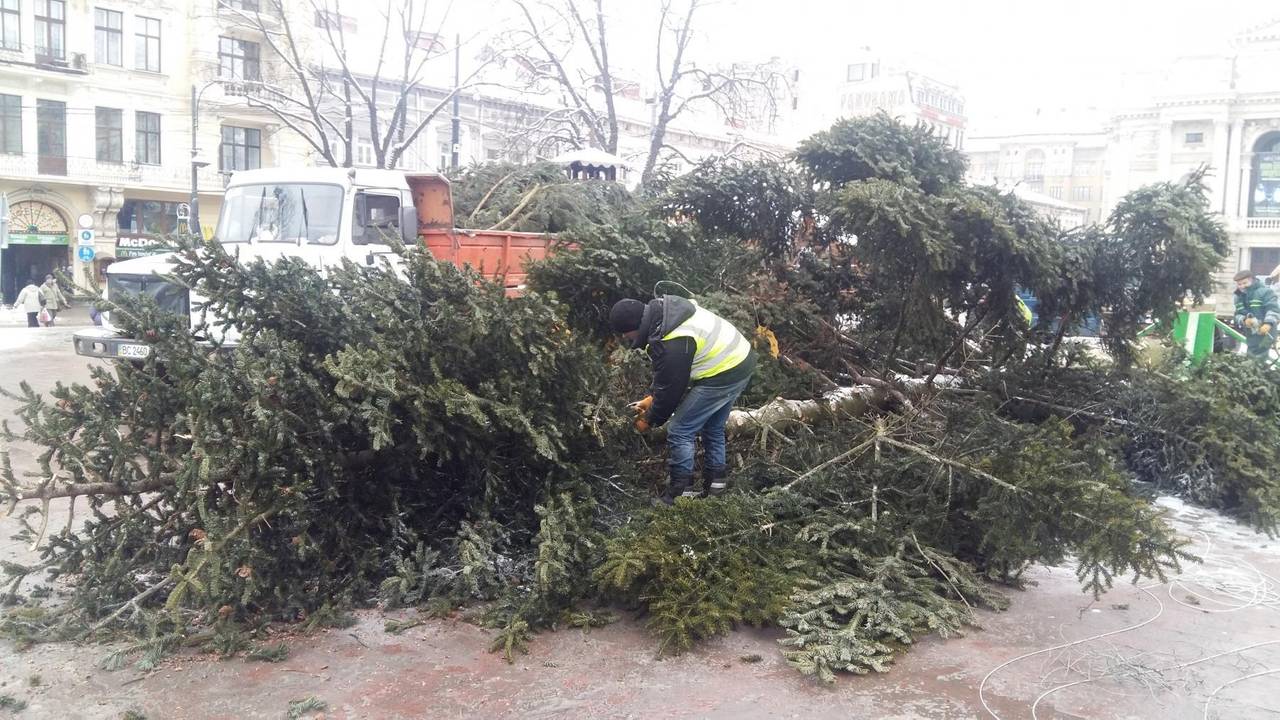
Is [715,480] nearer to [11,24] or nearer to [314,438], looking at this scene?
[314,438]

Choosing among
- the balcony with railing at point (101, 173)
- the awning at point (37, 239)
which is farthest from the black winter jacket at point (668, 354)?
the awning at point (37, 239)

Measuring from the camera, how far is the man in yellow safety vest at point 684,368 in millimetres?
5180

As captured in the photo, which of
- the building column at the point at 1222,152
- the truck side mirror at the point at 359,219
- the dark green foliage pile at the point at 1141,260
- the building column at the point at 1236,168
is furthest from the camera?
the building column at the point at 1236,168

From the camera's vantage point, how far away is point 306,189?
32.5 feet

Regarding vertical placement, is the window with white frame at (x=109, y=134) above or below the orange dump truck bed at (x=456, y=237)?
above

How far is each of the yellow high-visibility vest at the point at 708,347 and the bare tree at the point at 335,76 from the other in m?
18.5

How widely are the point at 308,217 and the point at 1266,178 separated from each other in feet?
164

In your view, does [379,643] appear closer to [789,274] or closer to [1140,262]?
[789,274]

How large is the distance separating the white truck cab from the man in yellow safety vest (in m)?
5.13

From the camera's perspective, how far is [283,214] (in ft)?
32.6

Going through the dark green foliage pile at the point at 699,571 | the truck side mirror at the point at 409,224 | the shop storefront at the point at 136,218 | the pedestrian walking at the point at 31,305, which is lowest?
the dark green foliage pile at the point at 699,571

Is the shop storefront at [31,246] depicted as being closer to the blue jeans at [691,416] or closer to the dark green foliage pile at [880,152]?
the dark green foliage pile at [880,152]

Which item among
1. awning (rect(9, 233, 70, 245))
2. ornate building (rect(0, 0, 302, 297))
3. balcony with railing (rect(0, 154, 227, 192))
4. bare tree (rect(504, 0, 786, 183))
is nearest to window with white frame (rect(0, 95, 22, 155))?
ornate building (rect(0, 0, 302, 297))

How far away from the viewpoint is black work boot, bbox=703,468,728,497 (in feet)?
17.6
